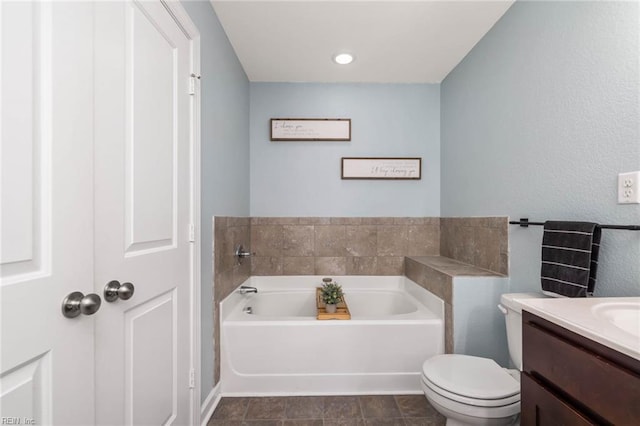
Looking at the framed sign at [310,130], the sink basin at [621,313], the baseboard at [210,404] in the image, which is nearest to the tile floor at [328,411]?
the baseboard at [210,404]

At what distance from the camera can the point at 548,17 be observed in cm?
149

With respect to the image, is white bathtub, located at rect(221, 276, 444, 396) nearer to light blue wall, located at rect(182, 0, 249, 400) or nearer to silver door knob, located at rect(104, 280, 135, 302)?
light blue wall, located at rect(182, 0, 249, 400)

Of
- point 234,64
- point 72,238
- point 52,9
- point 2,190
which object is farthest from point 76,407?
point 234,64

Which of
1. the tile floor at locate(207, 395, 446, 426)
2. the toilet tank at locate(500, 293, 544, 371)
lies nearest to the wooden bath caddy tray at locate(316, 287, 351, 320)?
the tile floor at locate(207, 395, 446, 426)

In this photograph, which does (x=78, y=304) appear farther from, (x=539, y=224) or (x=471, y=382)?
(x=539, y=224)

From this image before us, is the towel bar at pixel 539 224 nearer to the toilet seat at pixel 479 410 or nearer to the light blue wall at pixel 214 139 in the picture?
the toilet seat at pixel 479 410

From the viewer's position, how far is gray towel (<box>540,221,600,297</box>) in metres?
1.20

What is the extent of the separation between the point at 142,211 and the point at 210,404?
1.31 m

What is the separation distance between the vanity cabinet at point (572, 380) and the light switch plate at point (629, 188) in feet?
2.11

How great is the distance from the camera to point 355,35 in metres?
2.04

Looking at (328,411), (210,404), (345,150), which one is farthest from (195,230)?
(345,150)

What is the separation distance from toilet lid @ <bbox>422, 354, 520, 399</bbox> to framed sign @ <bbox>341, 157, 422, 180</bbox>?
1.68 metres

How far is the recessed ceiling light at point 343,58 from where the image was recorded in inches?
89.7

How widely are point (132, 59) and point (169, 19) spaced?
0.38m
